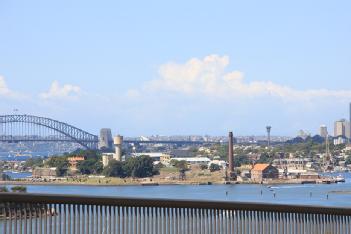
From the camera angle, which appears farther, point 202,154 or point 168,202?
point 202,154

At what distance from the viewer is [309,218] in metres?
6.73

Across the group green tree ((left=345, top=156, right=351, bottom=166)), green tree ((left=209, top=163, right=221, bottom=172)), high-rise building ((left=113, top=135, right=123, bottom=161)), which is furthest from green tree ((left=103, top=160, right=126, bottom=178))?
green tree ((left=345, top=156, right=351, bottom=166))

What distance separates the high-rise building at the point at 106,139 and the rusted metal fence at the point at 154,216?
99702 millimetres

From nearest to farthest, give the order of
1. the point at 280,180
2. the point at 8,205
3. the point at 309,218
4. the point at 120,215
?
the point at 8,205 < the point at 120,215 < the point at 309,218 < the point at 280,180

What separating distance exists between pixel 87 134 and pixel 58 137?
7915 millimetres

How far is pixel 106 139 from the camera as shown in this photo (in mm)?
A: 110375

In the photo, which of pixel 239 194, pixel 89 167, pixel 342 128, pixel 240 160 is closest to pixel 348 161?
pixel 240 160

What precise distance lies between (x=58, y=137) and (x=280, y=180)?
27.7 metres

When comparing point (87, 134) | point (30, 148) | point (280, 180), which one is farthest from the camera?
point (30, 148)

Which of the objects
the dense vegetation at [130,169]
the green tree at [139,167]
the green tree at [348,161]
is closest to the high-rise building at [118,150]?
the green tree at [139,167]

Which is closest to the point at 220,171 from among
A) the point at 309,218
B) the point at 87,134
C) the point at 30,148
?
the point at 87,134

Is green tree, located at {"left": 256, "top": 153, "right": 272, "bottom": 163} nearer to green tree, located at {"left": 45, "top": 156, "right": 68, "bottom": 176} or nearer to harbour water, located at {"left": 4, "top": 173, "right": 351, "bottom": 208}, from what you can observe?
green tree, located at {"left": 45, "top": 156, "right": 68, "bottom": 176}

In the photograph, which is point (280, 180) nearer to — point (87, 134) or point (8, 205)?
point (87, 134)

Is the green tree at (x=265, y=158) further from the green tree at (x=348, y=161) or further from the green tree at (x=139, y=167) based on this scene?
the green tree at (x=139, y=167)
